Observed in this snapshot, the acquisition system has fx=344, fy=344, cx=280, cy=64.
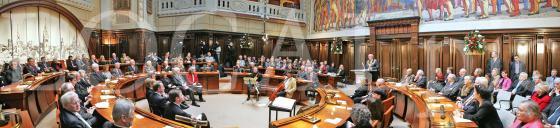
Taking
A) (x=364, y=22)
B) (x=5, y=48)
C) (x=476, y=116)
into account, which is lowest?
(x=476, y=116)

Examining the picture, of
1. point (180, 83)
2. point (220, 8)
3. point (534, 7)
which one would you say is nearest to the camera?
point (180, 83)

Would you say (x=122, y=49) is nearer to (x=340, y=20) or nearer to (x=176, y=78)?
(x=176, y=78)

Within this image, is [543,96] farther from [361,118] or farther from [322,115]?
[361,118]

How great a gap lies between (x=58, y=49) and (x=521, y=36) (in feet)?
54.9

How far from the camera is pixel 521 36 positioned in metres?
10.9

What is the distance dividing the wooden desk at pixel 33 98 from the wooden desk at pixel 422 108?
676 centimetres

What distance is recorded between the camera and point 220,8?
17109 millimetres

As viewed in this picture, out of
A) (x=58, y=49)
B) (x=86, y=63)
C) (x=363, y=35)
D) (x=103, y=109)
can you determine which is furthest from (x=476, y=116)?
(x=58, y=49)

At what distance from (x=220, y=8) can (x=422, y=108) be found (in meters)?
13.2

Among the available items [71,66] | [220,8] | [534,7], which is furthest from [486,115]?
[220,8]

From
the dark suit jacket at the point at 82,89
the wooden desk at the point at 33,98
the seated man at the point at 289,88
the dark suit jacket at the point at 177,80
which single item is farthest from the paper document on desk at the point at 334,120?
the dark suit jacket at the point at 177,80

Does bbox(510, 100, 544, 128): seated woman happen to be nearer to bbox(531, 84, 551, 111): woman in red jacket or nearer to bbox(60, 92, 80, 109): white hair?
bbox(531, 84, 551, 111): woman in red jacket

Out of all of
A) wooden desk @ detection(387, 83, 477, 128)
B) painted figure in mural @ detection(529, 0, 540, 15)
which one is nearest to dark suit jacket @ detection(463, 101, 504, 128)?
wooden desk @ detection(387, 83, 477, 128)

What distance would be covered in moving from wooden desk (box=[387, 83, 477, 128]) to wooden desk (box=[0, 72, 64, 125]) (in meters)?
6.76
